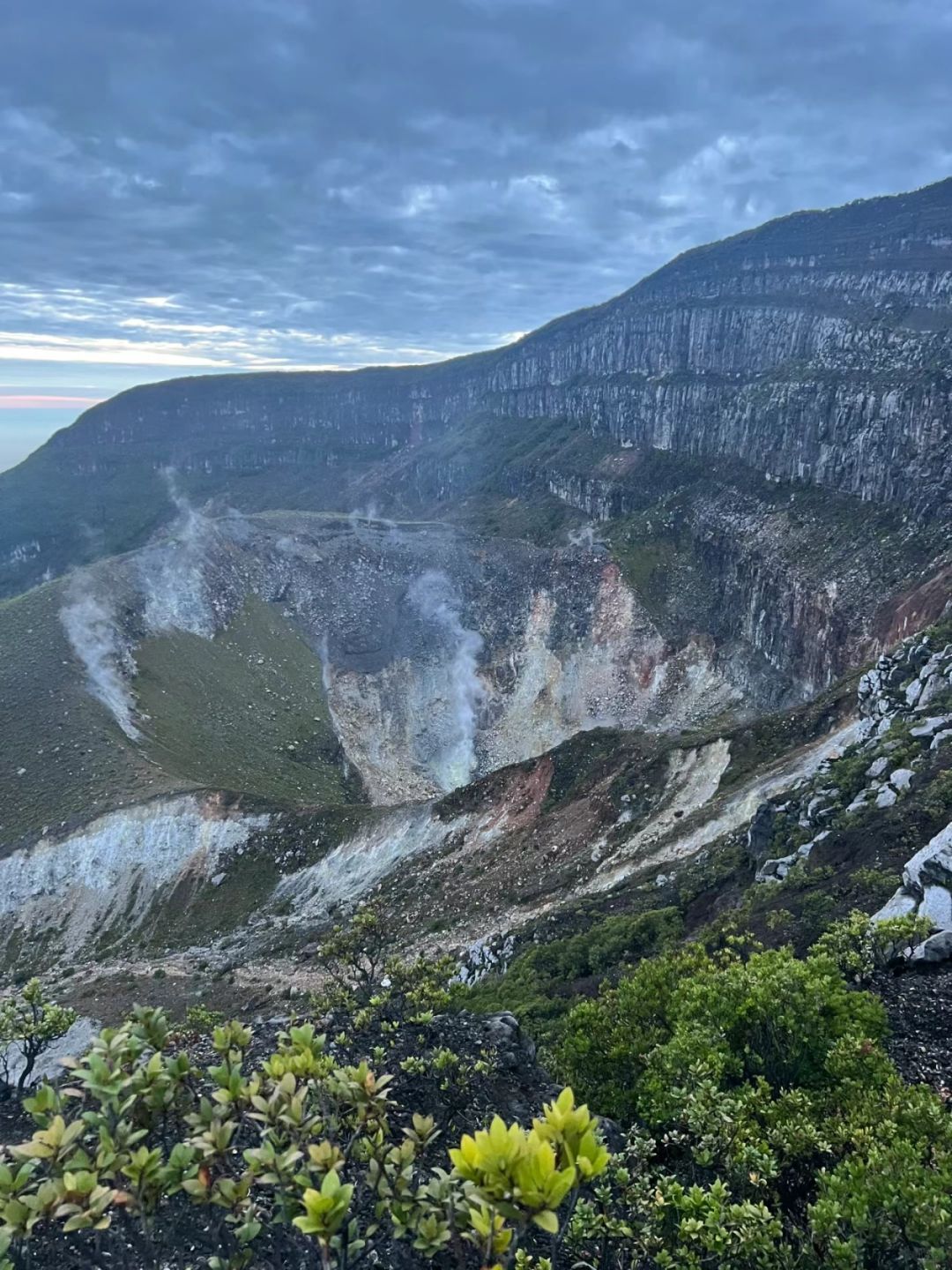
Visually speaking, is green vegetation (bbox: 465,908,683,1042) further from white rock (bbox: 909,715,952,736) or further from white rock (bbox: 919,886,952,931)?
white rock (bbox: 909,715,952,736)

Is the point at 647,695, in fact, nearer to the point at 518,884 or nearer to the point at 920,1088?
the point at 518,884

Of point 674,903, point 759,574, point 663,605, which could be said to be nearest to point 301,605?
point 663,605

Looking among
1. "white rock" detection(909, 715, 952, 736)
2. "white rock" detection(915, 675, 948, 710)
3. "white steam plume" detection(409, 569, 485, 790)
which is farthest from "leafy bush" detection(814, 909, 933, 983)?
"white steam plume" detection(409, 569, 485, 790)

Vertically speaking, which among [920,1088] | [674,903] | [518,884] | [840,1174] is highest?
[840,1174]

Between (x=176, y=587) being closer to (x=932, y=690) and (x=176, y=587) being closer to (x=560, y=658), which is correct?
(x=560, y=658)

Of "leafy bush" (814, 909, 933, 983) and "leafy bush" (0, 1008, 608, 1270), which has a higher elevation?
"leafy bush" (0, 1008, 608, 1270)

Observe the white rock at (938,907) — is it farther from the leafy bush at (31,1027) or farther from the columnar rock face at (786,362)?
the columnar rock face at (786,362)

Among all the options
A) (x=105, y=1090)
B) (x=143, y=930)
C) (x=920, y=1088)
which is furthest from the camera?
(x=143, y=930)
